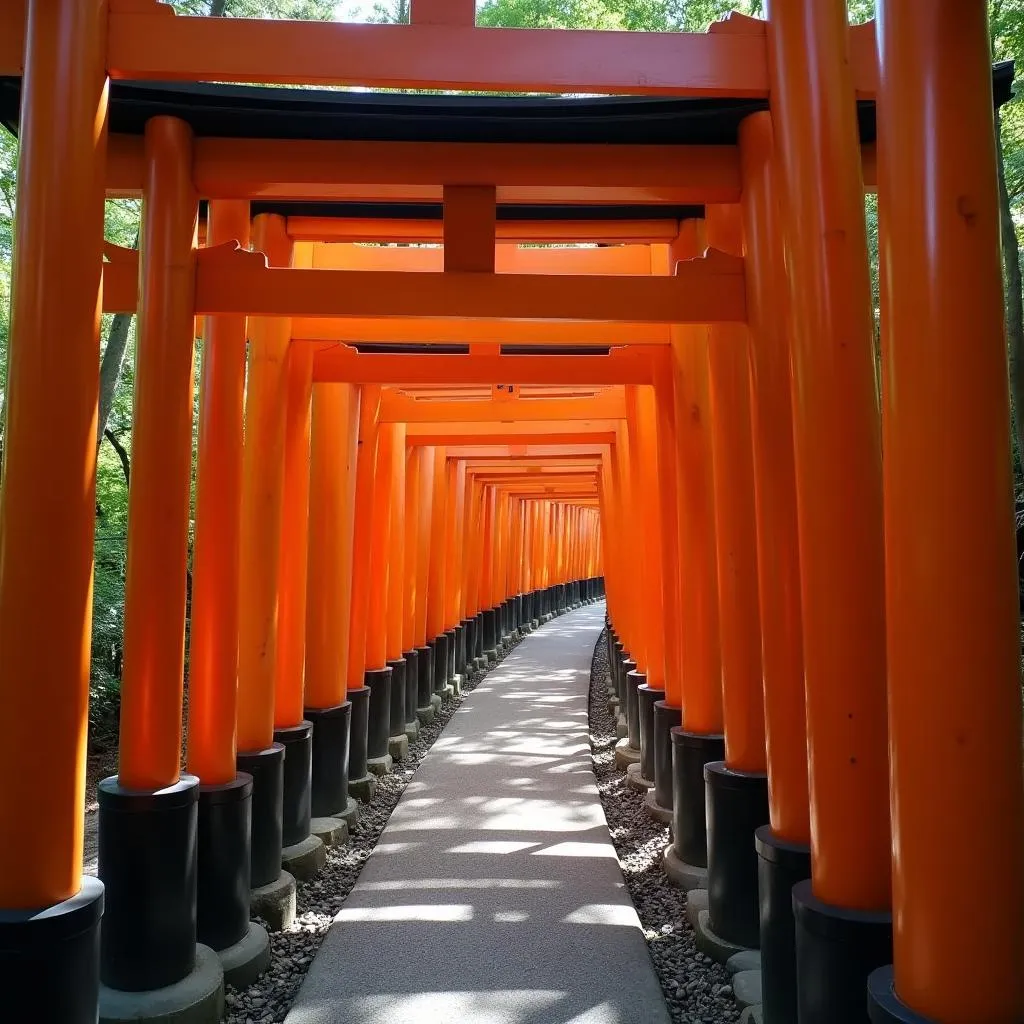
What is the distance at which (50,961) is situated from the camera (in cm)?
272

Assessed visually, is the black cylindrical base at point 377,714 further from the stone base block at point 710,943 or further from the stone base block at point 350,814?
the stone base block at point 710,943

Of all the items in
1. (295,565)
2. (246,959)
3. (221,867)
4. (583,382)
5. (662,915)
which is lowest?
(662,915)

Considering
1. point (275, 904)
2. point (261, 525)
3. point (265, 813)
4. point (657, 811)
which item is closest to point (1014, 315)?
point (657, 811)

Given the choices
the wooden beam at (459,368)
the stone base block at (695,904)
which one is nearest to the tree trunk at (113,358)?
the wooden beam at (459,368)

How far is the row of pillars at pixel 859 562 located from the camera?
192 cm

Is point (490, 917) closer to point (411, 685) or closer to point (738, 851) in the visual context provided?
point (738, 851)

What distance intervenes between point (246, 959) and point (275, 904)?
0.65 meters

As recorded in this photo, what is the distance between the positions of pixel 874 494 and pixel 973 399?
3.34 ft

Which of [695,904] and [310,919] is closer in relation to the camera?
[695,904]

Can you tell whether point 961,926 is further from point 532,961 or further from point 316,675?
point 316,675

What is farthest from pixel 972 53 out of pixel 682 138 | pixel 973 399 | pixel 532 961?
Result: pixel 532 961

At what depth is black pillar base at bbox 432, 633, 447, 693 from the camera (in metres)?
12.4

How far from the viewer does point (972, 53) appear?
6.46 ft

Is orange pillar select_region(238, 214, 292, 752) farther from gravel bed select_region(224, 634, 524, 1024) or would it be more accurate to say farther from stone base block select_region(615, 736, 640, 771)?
stone base block select_region(615, 736, 640, 771)
